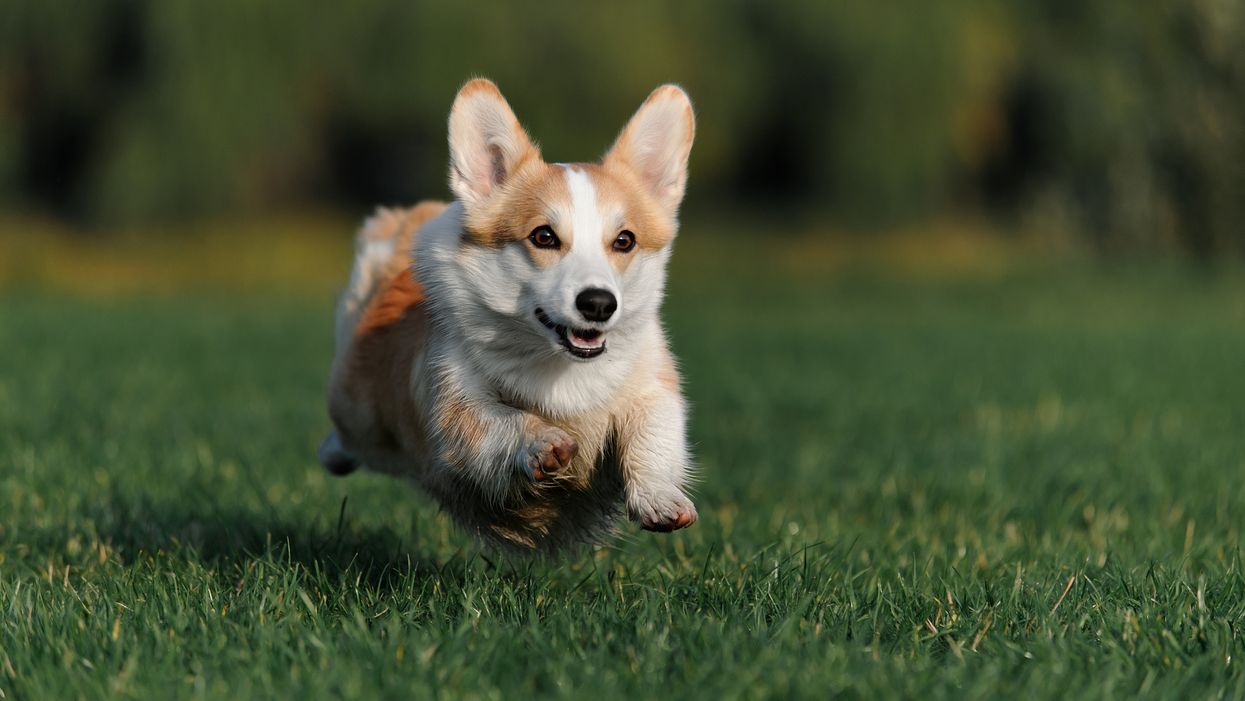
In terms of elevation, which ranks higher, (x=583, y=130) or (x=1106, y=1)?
(x=1106, y=1)

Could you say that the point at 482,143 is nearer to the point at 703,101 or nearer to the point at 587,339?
the point at 587,339

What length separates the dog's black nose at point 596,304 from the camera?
12.5 feet

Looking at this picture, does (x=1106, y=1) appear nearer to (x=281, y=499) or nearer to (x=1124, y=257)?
(x=1124, y=257)

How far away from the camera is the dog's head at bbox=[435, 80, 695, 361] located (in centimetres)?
393

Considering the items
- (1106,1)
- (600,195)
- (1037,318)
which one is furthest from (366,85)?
(600,195)

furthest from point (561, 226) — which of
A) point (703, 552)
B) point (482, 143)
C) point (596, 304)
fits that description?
point (703, 552)

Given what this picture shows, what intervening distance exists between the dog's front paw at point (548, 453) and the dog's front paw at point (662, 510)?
0.25m

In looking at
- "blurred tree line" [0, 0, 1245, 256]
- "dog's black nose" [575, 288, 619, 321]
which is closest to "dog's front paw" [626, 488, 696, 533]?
"dog's black nose" [575, 288, 619, 321]

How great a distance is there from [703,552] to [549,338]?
152cm

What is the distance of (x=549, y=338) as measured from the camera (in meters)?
3.97

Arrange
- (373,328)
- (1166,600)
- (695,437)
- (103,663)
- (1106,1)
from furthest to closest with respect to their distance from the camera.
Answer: (1106,1), (695,437), (373,328), (1166,600), (103,663)

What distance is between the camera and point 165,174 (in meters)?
19.4

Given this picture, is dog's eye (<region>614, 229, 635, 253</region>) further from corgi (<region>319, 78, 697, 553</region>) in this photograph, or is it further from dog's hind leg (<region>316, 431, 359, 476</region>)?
dog's hind leg (<region>316, 431, 359, 476</region>)

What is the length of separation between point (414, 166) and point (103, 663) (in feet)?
61.5
